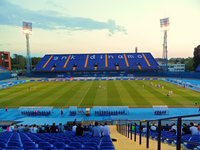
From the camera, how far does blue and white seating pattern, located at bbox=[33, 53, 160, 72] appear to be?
7588 centimetres

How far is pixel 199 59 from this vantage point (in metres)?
78.6

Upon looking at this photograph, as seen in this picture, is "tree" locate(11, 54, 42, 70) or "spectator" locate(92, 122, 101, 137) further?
"tree" locate(11, 54, 42, 70)

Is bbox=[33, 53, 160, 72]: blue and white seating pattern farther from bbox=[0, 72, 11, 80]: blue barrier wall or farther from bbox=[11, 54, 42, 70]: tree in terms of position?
bbox=[11, 54, 42, 70]: tree

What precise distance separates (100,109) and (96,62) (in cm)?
6129

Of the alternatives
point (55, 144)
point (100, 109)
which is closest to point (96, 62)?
point (100, 109)

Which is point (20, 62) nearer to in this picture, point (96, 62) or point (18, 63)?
point (18, 63)

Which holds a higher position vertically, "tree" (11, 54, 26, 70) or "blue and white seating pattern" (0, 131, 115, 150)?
"tree" (11, 54, 26, 70)

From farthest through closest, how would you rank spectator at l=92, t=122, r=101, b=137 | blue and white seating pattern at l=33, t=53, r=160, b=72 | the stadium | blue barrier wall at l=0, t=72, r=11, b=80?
blue and white seating pattern at l=33, t=53, r=160, b=72 < blue barrier wall at l=0, t=72, r=11, b=80 < spectator at l=92, t=122, r=101, b=137 < the stadium

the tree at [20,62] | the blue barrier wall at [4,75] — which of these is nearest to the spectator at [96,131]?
the blue barrier wall at [4,75]

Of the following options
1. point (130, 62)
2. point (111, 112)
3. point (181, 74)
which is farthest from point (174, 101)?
point (130, 62)

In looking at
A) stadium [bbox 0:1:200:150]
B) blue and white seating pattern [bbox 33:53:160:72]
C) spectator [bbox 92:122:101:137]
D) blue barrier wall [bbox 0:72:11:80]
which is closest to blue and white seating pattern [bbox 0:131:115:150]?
stadium [bbox 0:1:200:150]

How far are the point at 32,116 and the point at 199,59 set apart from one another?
87.3m

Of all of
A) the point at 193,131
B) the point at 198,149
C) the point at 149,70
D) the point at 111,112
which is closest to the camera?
the point at 198,149

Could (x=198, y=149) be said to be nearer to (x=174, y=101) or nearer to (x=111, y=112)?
(x=111, y=112)
